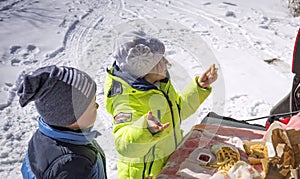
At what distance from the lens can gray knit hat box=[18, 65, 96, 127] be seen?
1106 mm

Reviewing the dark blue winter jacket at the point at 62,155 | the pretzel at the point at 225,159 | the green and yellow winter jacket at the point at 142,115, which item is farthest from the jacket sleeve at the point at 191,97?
the dark blue winter jacket at the point at 62,155

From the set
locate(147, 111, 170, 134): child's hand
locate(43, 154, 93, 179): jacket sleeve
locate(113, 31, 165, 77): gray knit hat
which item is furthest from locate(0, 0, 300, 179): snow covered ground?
locate(43, 154, 93, 179): jacket sleeve

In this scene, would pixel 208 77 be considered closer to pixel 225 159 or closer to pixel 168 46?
pixel 225 159

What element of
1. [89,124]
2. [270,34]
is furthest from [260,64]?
[89,124]

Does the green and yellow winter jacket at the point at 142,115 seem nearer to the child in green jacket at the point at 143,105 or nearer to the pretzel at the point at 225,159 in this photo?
the child in green jacket at the point at 143,105

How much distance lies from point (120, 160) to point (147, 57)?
400 mm

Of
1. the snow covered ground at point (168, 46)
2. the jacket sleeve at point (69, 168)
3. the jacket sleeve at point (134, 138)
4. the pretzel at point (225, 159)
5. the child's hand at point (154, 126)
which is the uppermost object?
the jacket sleeve at point (69, 168)

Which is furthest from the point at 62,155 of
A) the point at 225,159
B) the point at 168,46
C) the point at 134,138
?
the point at 168,46

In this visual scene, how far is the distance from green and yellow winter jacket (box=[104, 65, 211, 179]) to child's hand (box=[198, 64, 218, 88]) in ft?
0.07

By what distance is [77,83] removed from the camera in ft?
3.72

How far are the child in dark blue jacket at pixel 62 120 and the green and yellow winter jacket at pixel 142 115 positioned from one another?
0.25 m

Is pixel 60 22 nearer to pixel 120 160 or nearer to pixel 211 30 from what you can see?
pixel 211 30

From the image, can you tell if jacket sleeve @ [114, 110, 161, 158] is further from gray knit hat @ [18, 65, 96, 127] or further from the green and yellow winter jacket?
gray knit hat @ [18, 65, 96, 127]

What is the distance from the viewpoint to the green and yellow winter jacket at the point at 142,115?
1421mm
